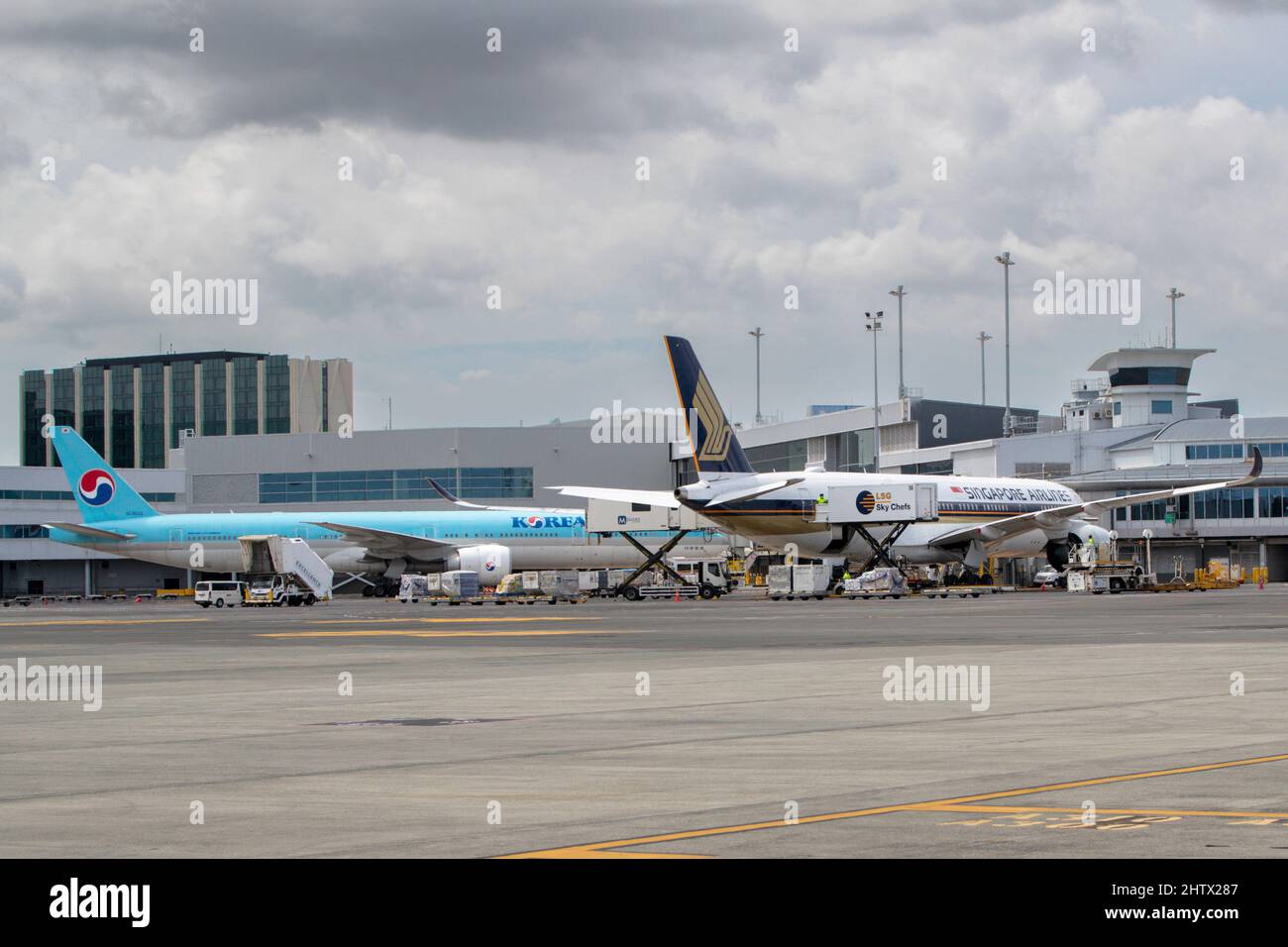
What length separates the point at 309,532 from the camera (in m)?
95.0

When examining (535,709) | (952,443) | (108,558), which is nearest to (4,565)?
(108,558)

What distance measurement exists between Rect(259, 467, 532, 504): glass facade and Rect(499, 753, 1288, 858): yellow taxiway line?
117 metres

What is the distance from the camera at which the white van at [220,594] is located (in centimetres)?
8181

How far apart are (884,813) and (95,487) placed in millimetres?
88991

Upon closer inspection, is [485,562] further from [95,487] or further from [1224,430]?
[1224,430]

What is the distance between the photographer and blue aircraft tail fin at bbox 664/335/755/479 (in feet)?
243

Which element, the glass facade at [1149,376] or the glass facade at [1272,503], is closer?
the glass facade at [1272,503]

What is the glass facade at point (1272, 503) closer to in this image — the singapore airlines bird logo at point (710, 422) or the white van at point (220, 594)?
the singapore airlines bird logo at point (710, 422)

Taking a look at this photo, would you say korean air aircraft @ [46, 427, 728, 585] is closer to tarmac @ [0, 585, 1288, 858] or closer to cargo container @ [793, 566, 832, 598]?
cargo container @ [793, 566, 832, 598]

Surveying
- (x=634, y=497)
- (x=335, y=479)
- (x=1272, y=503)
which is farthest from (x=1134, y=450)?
(x=335, y=479)

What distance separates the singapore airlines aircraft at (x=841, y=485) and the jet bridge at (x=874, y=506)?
254mm

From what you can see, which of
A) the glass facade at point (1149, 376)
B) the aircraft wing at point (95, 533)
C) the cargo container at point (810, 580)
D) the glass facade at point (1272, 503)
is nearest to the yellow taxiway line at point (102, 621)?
the aircraft wing at point (95, 533)

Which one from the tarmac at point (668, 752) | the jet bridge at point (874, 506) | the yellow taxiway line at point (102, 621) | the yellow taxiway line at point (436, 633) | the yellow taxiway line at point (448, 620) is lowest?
the yellow taxiway line at point (102, 621)

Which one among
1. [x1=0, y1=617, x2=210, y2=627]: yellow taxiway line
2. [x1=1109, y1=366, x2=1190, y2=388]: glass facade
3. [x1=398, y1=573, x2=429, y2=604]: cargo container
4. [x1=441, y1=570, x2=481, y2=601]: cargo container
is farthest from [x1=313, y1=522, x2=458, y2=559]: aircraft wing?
[x1=1109, y1=366, x2=1190, y2=388]: glass facade
